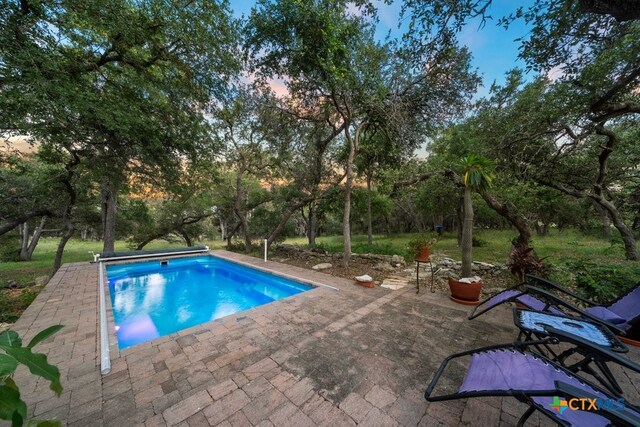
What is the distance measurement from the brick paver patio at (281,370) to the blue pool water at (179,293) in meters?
1.41

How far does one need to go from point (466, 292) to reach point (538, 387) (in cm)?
286

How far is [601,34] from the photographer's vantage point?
4.74 meters

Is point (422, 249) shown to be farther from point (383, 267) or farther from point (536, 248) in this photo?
point (536, 248)

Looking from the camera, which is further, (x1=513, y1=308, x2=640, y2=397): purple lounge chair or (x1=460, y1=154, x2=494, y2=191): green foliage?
(x1=460, y1=154, x2=494, y2=191): green foliage

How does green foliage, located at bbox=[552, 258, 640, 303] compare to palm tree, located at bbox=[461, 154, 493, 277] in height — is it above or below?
below

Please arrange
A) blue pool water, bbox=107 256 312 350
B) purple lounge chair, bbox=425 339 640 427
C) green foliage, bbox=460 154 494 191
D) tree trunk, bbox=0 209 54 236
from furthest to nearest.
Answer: tree trunk, bbox=0 209 54 236
blue pool water, bbox=107 256 312 350
green foliage, bbox=460 154 494 191
purple lounge chair, bbox=425 339 640 427

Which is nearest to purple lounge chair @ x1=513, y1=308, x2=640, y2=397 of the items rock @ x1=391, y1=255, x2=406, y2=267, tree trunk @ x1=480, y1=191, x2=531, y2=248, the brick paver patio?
the brick paver patio

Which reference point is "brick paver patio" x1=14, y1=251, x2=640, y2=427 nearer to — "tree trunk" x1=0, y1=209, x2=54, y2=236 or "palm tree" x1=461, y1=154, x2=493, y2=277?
"palm tree" x1=461, y1=154, x2=493, y2=277

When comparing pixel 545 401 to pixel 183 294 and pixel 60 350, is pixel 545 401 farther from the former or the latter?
pixel 183 294

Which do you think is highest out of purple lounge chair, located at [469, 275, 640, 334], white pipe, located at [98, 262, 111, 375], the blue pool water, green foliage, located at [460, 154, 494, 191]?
green foliage, located at [460, 154, 494, 191]

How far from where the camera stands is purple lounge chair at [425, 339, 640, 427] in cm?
131

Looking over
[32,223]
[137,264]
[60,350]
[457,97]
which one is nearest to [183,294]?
[137,264]

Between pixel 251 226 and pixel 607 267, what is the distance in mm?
13940

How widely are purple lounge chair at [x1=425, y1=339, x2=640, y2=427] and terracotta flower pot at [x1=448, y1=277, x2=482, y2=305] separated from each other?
2405 mm
